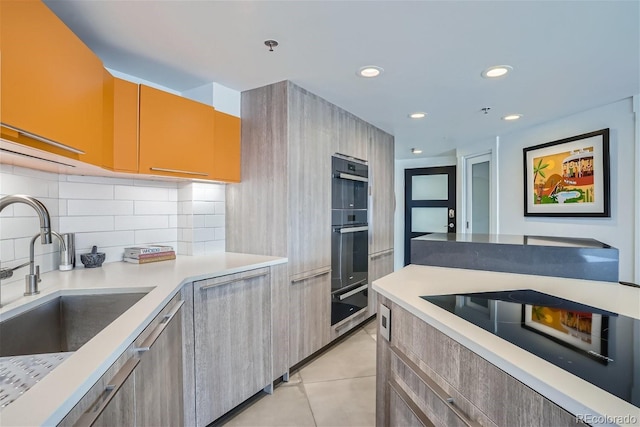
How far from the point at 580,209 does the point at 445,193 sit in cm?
236

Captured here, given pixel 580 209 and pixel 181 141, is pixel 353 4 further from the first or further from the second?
pixel 580 209

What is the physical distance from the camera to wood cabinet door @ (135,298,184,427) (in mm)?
1101

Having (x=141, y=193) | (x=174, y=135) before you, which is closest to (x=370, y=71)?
(x=174, y=135)

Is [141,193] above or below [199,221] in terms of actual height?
above

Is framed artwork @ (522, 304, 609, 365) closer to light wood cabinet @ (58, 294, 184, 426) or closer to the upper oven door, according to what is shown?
light wood cabinet @ (58, 294, 184, 426)

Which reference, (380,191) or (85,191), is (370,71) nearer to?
(380,191)

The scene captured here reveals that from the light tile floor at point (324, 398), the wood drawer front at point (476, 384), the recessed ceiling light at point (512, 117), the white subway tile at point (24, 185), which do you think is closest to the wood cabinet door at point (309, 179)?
the light tile floor at point (324, 398)

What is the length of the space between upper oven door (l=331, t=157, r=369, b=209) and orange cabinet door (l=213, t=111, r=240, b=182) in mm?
823

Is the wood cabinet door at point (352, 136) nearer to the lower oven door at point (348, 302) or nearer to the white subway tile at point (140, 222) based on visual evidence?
the lower oven door at point (348, 302)

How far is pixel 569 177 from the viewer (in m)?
3.22

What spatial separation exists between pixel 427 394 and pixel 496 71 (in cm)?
205

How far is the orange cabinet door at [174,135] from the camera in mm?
1910

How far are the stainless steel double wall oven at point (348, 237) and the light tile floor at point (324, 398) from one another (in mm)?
375

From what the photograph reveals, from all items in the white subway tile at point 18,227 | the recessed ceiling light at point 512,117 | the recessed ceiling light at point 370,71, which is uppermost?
the recessed ceiling light at point 512,117
